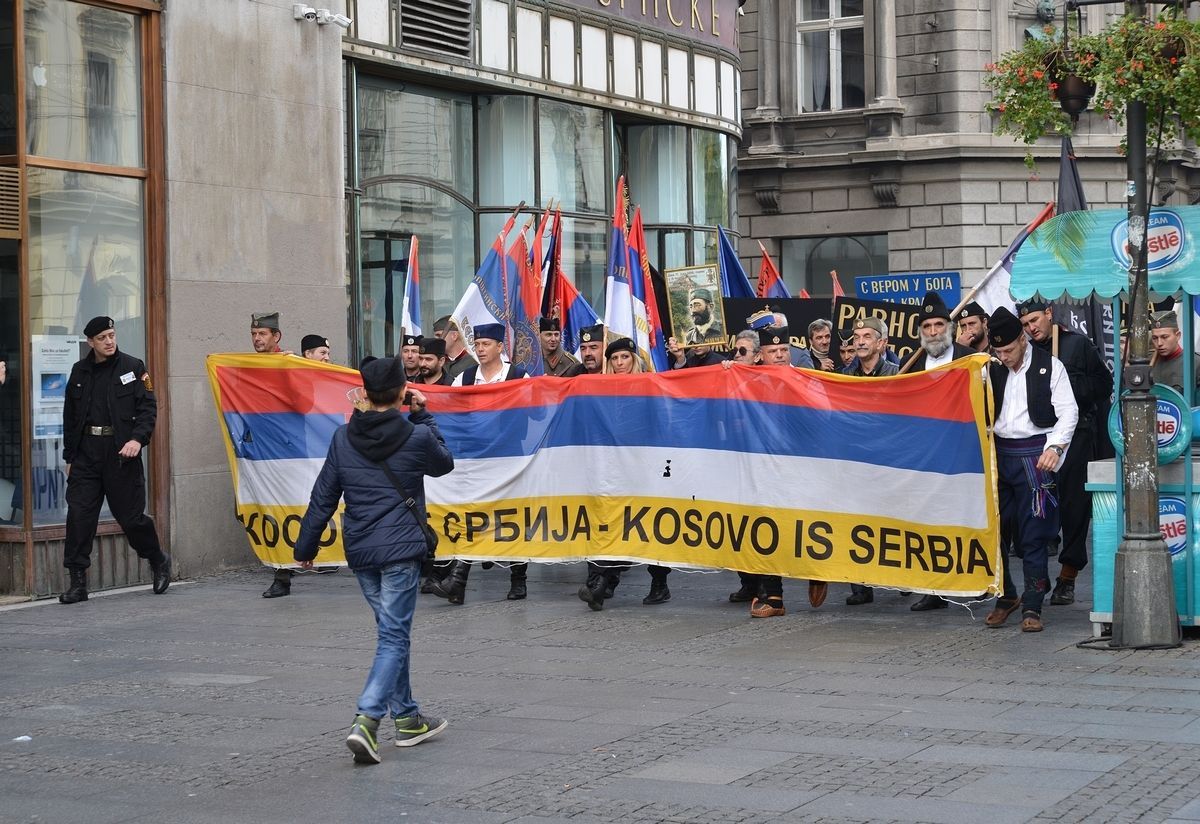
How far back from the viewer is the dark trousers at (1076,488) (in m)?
11.7

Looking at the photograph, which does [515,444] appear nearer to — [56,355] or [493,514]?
[493,514]

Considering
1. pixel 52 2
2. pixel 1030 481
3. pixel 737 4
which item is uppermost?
pixel 737 4

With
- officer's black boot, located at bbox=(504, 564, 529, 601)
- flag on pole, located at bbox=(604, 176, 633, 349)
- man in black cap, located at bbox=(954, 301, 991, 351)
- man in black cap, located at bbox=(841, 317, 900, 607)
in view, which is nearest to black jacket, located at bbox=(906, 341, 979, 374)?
man in black cap, located at bbox=(841, 317, 900, 607)

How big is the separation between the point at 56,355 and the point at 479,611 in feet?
13.9

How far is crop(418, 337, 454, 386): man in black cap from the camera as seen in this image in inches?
545

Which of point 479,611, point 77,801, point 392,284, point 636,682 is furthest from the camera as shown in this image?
point 392,284

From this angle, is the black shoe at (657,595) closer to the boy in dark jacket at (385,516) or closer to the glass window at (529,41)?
the boy in dark jacket at (385,516)

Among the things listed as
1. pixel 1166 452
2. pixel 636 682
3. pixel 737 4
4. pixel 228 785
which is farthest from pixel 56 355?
pixel 737 4

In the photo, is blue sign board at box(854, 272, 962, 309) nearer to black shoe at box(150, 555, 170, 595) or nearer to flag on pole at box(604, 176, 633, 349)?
flag on pole at box(604, 176, 633, 349)

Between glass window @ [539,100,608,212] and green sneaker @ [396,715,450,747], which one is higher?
glass window @ [539,100,608,212]

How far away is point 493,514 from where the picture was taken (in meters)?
13.2

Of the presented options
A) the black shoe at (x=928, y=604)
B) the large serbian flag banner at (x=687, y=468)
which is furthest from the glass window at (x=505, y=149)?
the black shoe at (x=928, y=604)

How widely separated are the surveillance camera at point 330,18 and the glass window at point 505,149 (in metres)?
3.50

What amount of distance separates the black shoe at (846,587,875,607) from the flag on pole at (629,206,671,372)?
3539 millimetres
